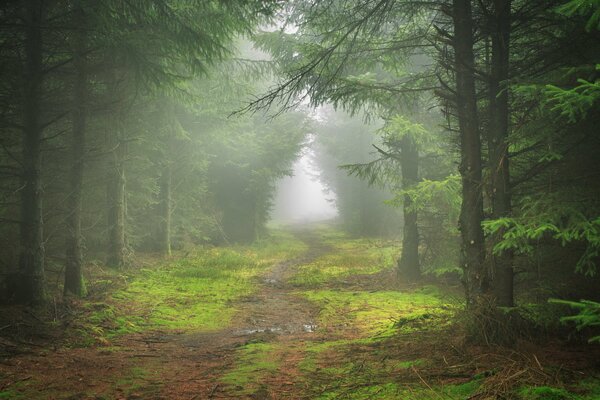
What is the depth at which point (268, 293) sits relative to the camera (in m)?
11.0

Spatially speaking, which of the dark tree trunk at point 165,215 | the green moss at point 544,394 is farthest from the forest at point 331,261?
the dark tree trunk at point 165,215


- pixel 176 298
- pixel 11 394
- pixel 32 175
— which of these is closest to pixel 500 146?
pixel 11 394

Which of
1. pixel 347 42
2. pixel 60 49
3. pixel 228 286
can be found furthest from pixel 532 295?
pixel 60 49

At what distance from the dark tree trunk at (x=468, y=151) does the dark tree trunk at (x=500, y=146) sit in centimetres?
24

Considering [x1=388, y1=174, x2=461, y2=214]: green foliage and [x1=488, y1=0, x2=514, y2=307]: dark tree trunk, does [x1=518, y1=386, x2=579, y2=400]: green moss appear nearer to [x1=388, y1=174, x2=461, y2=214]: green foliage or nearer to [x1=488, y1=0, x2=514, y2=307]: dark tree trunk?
[x1=488, y1=0, x2=514, y2=307]: dark tree trunk

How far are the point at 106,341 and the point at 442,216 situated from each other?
951 cm

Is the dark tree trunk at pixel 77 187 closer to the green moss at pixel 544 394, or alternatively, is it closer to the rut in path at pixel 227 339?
the rut in path at pixel 227 339

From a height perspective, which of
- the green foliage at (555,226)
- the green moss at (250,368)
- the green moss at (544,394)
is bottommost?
the green moss at (250,368)

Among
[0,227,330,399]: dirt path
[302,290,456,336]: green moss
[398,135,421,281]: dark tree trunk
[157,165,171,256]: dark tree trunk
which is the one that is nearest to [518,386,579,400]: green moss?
[0,227,330,399]: dirt path

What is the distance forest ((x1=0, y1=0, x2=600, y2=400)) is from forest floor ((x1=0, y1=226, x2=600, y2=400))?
0.04 metres

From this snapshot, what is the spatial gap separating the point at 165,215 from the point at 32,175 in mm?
10408

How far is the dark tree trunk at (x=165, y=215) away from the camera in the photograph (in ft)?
56.1

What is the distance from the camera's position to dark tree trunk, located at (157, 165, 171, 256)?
17.1m

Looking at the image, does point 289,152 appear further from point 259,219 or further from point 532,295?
point 532,295
